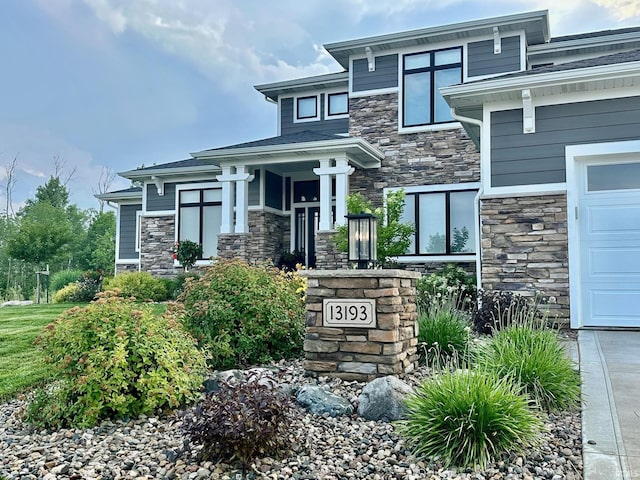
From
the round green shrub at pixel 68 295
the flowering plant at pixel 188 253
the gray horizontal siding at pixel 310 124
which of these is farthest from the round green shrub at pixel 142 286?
the gray horizontal siding at pixel 310 124

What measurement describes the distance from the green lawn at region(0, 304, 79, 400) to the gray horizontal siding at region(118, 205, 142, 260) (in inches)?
257

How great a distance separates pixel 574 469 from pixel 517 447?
30 cm

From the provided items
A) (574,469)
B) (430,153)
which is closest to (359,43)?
(430,153)

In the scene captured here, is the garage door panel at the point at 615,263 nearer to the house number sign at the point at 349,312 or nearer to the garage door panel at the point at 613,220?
the garage door panel at the point at 613,220

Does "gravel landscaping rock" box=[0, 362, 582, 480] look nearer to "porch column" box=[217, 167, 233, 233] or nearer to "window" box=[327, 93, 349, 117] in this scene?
"porch column" box=[217, 167, 233, 233]

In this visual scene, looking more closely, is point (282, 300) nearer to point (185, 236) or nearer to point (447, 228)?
point (447, 228)

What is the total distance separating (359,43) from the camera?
12.8 m

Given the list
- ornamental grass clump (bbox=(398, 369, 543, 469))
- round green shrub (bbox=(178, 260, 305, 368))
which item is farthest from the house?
ornamental grass clump (bbox=(398, 369, 543, 469))

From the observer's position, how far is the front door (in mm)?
14062

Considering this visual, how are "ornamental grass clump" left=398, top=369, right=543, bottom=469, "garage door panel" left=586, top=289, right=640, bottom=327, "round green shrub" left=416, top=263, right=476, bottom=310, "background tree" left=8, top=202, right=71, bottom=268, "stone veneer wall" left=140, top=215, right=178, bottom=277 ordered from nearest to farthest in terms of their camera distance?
1. "ornamental grass clump" left=398, top=369, right=543, bottom=469
2. "garage door panel" left=586, top=289, right=640, bottom=327
3. "round green shrub" left=416, top=263, right=476, bottom=310
4. "stone veneer wall" left=140, top=215, right=178, bottom=277
5. "background tree" left=8, top=202, right=71, bottom=268

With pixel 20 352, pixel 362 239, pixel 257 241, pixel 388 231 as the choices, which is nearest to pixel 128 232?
pixel 257 241

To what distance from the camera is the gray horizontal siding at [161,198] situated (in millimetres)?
15414

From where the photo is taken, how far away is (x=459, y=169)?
1220 cm

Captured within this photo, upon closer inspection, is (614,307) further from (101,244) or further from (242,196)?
(101,244)
